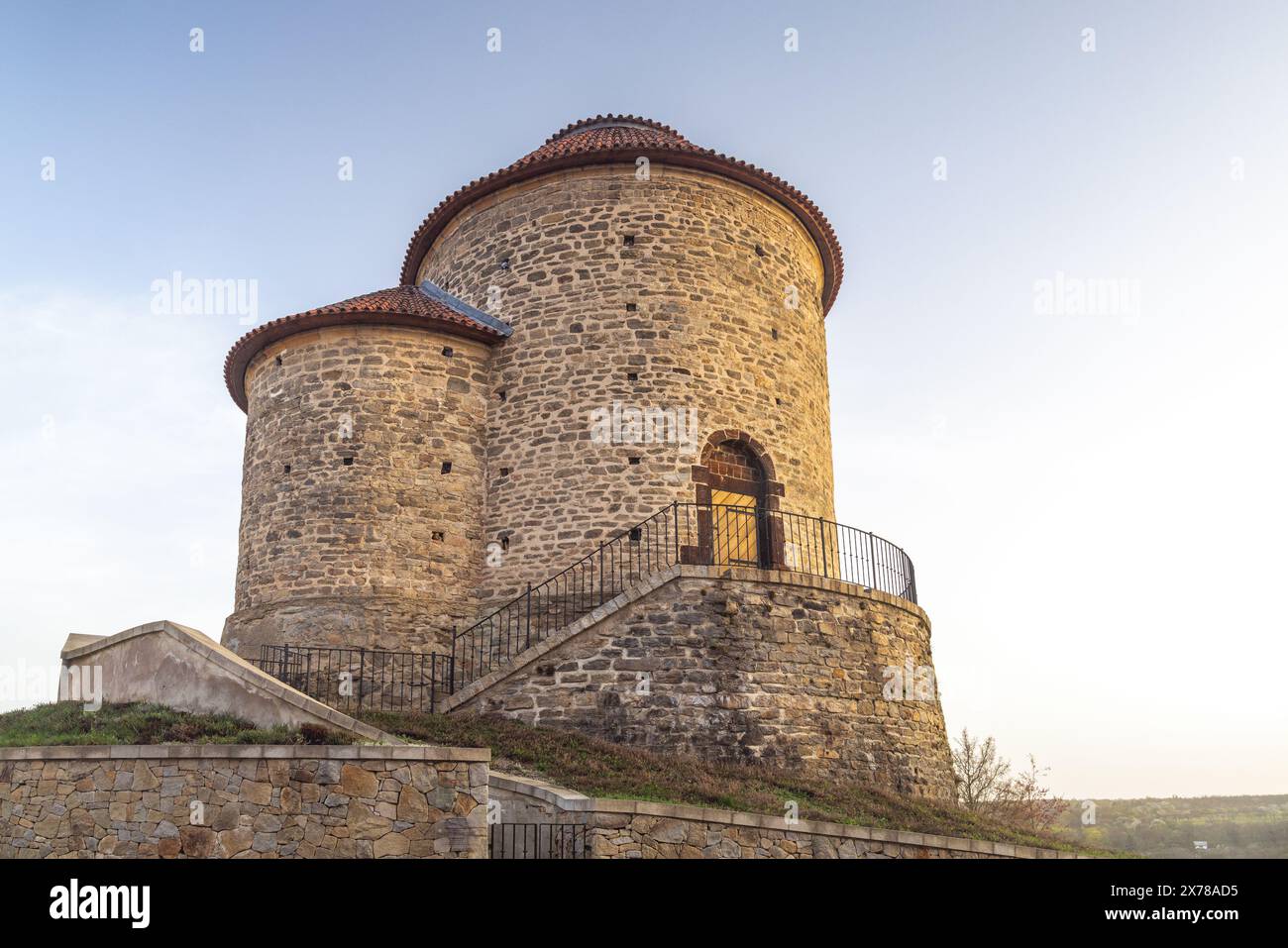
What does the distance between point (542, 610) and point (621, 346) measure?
4.54 metres

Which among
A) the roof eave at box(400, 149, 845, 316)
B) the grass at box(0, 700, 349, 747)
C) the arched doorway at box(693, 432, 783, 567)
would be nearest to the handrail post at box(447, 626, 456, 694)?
the arched doorway at box(693, 432, 783, 567)

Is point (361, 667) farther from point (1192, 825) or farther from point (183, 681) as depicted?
point (1192, 825)

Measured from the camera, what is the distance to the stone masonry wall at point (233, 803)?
8555 mm

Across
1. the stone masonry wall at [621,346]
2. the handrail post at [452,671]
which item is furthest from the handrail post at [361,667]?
the stone masonry wall at [621,346]

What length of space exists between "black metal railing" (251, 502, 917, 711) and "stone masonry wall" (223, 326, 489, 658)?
1.11 ft

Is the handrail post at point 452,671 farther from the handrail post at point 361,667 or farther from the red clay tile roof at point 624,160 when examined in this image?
the red clay tile roof at point 624,160

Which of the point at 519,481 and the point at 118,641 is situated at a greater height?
the point at 519,481

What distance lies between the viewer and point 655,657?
13164mm

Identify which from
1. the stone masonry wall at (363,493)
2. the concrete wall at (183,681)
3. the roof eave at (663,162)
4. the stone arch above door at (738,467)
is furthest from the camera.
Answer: the roof eave at (663,162)

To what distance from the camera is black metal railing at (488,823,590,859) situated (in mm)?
9117

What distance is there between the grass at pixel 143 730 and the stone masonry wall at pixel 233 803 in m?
0.30
